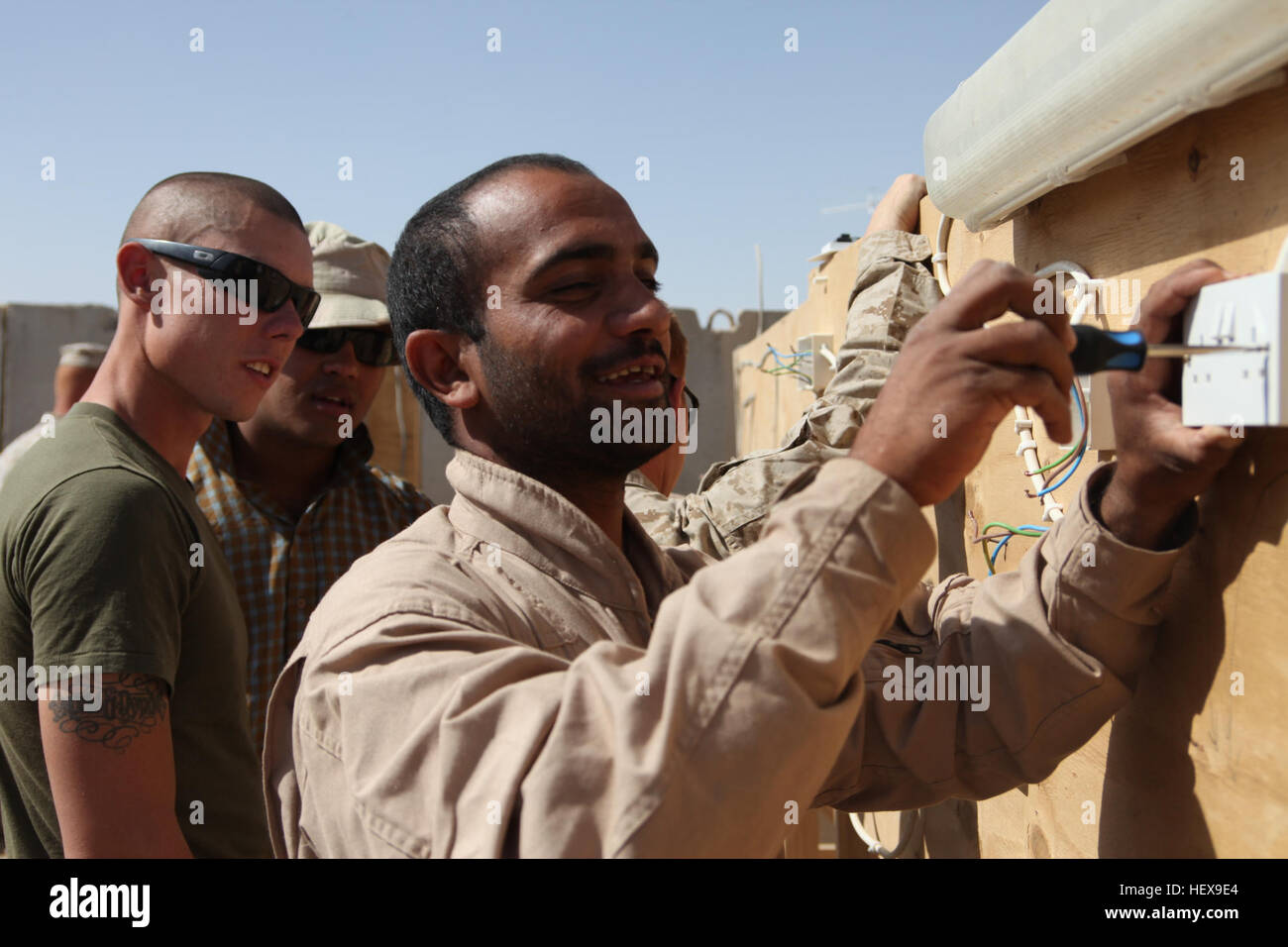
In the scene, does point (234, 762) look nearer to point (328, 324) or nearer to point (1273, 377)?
point (328, 324)

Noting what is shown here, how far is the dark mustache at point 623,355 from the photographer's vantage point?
1478 mm

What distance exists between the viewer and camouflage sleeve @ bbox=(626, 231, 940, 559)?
8.45 feet

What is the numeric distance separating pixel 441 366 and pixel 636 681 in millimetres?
836

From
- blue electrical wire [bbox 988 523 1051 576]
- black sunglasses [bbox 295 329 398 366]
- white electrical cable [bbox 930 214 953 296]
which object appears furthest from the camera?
black sunglasses [bbox 295 329 398 366]

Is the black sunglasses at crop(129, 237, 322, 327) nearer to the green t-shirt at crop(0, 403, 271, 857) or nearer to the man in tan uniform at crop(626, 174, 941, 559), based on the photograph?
the green t-shirt at crop(0, 403, 271, 857)

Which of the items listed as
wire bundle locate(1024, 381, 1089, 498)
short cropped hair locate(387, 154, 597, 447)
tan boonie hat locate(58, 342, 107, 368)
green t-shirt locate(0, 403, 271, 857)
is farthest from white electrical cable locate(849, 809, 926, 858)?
tan boonie hat locate(58, 342, 107, 368)

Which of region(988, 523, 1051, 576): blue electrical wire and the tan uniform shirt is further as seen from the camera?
region(988, 523, 1051, 576): blue electrical wire

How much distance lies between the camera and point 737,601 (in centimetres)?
100

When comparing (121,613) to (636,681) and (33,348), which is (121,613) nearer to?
(636,681)

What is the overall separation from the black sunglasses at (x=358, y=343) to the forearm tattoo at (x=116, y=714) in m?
1.53

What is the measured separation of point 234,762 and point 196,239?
3.80 feet

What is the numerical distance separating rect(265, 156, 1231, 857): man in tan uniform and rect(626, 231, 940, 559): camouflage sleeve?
32.9 inches

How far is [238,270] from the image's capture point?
2285 mm
